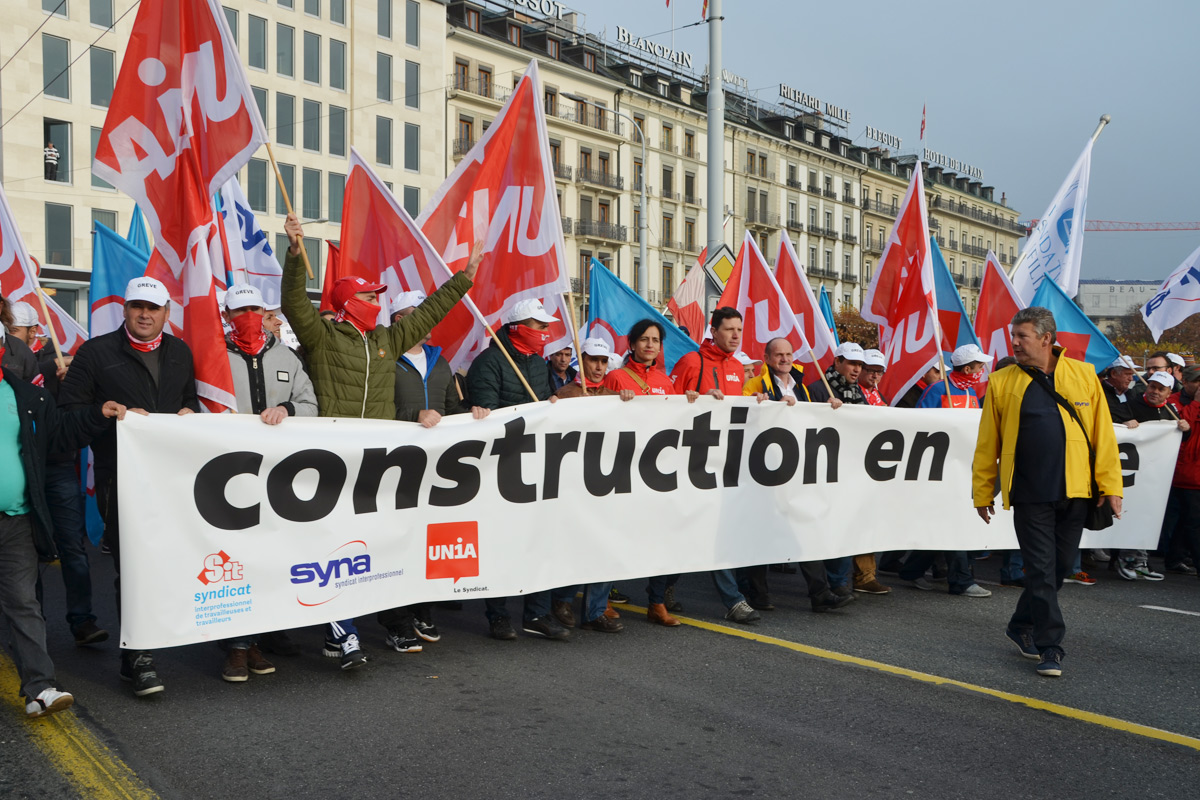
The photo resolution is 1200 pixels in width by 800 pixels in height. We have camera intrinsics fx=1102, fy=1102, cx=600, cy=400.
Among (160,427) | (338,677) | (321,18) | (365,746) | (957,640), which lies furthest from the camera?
(321,18)

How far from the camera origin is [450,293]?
6.45 m

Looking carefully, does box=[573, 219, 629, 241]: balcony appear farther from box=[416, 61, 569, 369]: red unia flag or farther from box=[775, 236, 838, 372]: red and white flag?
box=[416, 61, 569, 369]: red unia flag

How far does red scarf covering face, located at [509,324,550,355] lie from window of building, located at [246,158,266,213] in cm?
3928

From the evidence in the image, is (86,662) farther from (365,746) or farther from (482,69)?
(482,69)

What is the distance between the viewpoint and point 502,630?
21.7 feet

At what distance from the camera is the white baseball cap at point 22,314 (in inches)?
315

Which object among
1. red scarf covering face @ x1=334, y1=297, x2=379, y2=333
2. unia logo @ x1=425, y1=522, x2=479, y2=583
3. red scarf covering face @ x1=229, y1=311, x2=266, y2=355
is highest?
red scarf covering face @ x1=334, y1=297, x2=379, y2=333

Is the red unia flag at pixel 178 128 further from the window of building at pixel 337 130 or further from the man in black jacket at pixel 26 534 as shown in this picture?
the window of building at pixel 337 130

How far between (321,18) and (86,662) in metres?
45.2

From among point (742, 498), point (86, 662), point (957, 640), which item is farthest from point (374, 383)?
point (957, 640)

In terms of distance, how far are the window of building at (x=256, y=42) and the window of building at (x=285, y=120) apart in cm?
143

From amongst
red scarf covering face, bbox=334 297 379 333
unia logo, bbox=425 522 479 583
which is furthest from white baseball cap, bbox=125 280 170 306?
unia logo, bbox=425 522 479 583

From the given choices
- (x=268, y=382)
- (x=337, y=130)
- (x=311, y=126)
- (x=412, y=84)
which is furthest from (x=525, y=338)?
(x=412, y=84)

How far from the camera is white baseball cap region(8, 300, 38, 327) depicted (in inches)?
315
